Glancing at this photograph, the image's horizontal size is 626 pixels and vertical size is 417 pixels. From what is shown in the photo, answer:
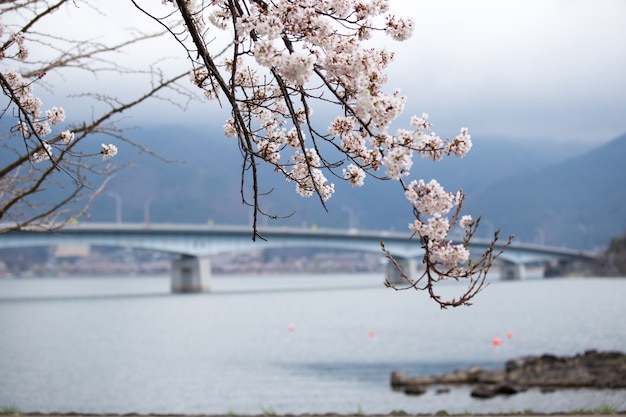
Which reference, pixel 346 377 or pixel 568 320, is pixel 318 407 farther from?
pixel 568 320

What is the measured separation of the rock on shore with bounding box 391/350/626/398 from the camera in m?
26.7

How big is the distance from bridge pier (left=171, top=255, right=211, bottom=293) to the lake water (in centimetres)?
690

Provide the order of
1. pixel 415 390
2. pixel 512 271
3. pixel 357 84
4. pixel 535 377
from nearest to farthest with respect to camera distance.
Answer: pixel 357 84, pixel 415 390, pixel 535 377, pixel 512 271

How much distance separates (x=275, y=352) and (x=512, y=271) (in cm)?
10144

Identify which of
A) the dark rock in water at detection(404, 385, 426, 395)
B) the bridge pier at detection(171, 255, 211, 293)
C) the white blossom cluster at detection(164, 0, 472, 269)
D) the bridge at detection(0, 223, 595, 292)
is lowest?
the dark rock in water at detection(404, 385, 426, 395)

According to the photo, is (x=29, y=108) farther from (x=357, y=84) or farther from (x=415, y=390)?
(x=415, y=390)

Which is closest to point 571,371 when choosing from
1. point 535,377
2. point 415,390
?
point 535,377

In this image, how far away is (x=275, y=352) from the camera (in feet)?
149

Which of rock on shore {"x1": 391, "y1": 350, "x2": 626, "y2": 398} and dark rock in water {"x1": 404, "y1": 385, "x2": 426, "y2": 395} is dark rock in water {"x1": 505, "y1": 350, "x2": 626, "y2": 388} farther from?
dark rock in water {"x1": 404, "y1": 385, "x2": 426, "y2": 395}

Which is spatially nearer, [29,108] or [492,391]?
[29,108]

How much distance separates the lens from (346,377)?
34.1 meters

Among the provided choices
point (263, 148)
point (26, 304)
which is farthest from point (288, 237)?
point (263, 148)

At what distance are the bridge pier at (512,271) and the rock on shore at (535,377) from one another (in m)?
107

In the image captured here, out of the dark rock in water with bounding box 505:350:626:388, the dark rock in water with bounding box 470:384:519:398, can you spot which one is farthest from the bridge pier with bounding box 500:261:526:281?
the dark rock in water with bounding box 470:384:519:398
